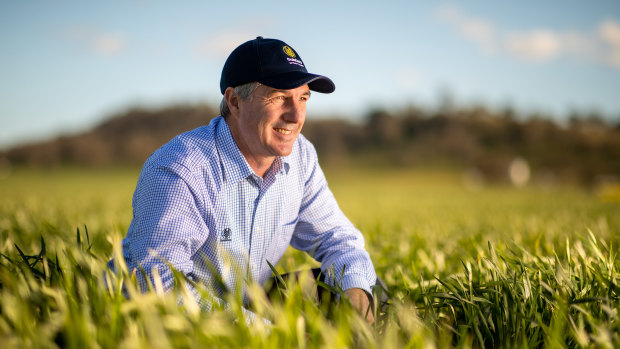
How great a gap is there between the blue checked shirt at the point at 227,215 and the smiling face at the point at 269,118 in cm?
13

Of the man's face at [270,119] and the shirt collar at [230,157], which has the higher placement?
the man's face at [270,119]

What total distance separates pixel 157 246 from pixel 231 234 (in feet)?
1.59

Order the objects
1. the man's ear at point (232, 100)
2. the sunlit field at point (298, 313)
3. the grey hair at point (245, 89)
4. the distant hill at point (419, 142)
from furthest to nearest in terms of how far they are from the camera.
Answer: the distant hill at point (419, 142) < the man's ear at point (232, 100) < the grey hair at point (245, 89) < the sunlit field at point (298, 313)

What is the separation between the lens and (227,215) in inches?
86.5

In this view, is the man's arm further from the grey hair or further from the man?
the grey hair

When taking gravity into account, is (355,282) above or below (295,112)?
below

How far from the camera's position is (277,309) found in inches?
49.4

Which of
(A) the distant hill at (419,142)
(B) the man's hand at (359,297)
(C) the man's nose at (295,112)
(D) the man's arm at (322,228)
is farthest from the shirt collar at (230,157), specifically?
(A) the distant hill at (419,142)

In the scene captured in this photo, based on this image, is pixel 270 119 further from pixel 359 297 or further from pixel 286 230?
pixel 359 297

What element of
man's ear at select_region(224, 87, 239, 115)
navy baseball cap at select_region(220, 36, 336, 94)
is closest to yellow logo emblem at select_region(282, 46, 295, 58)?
navy baseball cap at select_region(220, 36, 336, 94)

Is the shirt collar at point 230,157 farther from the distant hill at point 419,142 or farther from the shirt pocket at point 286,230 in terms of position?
the distant hill at point 419,142

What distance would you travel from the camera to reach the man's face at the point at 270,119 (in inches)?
91.1

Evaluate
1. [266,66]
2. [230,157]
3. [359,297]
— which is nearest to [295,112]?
[266,66]

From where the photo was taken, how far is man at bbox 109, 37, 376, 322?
1.89 metres
